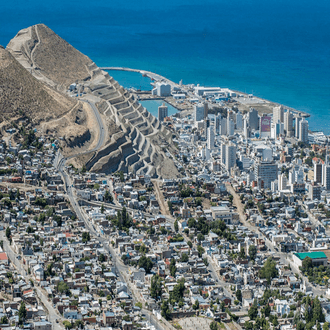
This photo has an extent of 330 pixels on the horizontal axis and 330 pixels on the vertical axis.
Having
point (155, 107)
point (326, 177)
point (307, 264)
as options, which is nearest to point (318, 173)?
point (326, 177)

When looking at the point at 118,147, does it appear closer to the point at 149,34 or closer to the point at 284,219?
the point at 284,219

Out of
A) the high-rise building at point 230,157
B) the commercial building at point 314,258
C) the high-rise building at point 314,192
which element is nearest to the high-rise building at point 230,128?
the high-rise building at point 230,157

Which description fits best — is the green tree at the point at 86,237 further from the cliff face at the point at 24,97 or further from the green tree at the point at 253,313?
the cliff face at the point at 24,97

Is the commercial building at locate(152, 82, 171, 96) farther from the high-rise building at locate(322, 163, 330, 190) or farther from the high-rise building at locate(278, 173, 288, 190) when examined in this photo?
the high-rise building at locate(278, 173, 288, 190)

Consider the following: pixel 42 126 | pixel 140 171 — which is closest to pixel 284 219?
pixel 140 171

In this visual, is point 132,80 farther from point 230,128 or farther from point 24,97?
point 24,97

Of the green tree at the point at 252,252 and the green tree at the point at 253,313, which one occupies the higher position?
the green tree at the point at 252,252
